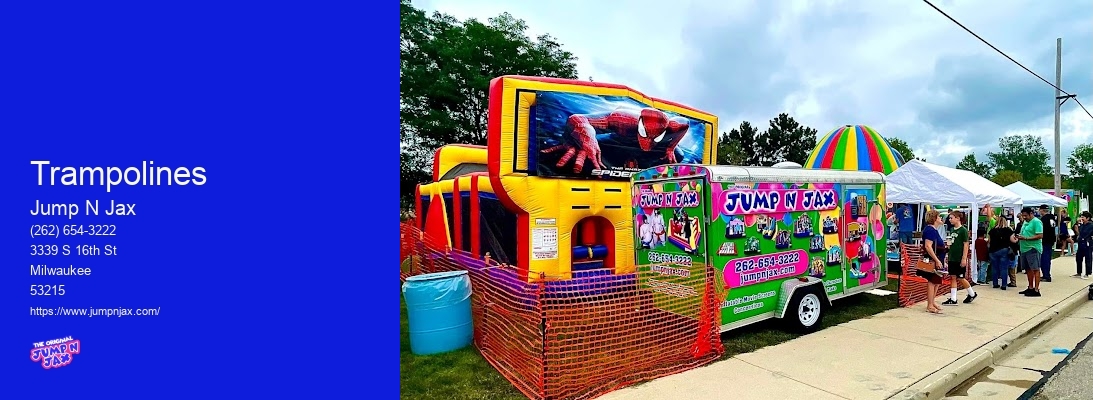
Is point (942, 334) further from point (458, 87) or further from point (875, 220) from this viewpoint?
point (458, 87)

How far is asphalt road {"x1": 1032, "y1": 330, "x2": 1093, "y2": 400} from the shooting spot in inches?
192

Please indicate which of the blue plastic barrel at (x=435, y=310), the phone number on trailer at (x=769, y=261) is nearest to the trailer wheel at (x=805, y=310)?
the phone number on trailer at (x=769, y=261)

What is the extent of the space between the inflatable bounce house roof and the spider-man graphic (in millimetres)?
12073

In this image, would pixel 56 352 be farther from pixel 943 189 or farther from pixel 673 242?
pixel 943 189

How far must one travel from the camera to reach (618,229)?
30.7ft

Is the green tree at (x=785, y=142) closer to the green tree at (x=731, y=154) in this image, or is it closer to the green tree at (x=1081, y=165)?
the green tree at (x=731, y=154)

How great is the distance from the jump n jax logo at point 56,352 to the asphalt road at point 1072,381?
6.95 meters

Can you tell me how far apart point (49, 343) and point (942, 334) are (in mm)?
8549

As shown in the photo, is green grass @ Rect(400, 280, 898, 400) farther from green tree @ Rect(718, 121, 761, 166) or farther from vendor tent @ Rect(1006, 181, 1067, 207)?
green tree @ Rect(718, 121, 761, 166)

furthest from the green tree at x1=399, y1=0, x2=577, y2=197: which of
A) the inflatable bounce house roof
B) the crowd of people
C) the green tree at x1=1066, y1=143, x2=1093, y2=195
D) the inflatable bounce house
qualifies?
the green tree at x1=1066, y1=143, x2=1093, y2=195

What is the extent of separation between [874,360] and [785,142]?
46.3 meters

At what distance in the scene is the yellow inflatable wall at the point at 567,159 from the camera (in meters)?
8.49

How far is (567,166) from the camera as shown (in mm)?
8914

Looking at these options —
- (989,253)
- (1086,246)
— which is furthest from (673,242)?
(1086,246)
